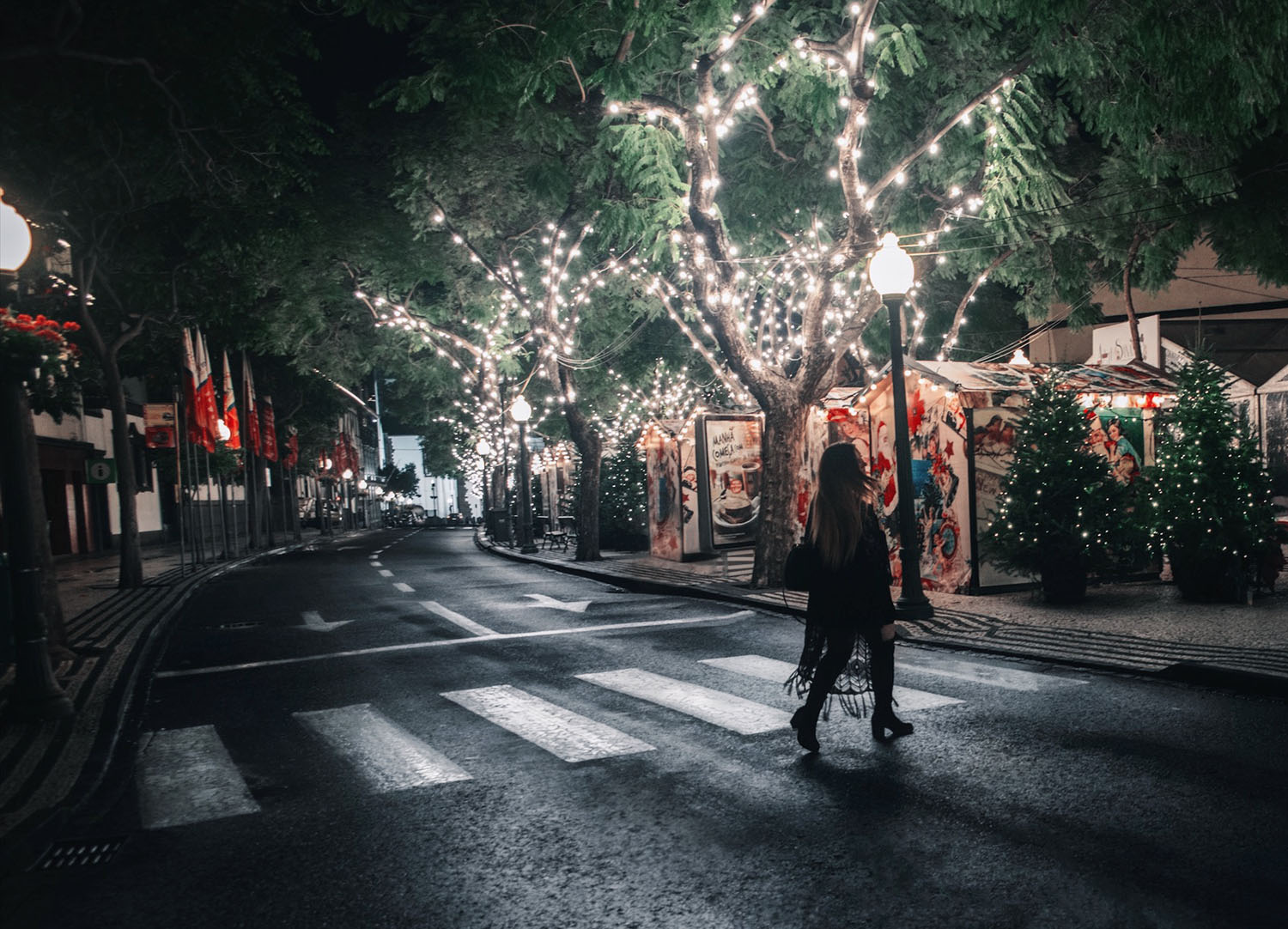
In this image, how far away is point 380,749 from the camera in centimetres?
709

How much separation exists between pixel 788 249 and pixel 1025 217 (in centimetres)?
542

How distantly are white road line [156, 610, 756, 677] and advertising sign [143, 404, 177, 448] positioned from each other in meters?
16.9

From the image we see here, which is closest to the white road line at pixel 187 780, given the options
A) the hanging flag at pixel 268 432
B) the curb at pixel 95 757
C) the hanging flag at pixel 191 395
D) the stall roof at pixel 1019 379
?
the curb at pixel 95 757

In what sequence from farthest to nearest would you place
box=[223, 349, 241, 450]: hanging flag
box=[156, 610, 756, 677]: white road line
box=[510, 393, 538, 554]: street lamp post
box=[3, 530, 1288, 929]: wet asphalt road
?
box=[223, 349, 241, 450]: hanging flag
box=[510, 393, 538, 554]: street lamp post
box=[156, 610, 756, 677]: white road line
box=[3, 530, 1288, 929]: wet asphalt road

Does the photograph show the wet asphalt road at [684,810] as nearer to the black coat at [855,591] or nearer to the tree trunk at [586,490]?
the black coat at [855,591]

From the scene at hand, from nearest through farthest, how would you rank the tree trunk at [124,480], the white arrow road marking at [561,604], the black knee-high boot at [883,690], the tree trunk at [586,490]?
1. the black knee-high boot at [883,690]
2. the white arrow road marking at [561,604]
3. the tree trunk at [124,480]
4. the tree trunk at [586,490]

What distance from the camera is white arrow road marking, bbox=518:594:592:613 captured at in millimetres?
15078

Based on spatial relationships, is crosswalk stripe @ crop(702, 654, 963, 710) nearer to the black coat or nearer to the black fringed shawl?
the black fringed shawl

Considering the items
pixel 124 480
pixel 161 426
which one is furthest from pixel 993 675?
pixel 161 426

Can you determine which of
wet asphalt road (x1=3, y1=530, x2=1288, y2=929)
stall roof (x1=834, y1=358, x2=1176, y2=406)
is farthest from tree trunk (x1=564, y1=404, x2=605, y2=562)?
wet asphalt road (x1=3, y1=530, x2=1288, y2=929)

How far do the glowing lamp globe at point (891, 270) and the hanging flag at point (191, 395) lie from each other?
61.5 ft

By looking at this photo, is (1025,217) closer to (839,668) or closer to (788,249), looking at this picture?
(788,249)

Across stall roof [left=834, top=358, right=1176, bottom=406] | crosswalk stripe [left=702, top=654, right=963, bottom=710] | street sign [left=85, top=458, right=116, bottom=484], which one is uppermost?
stall roof [left=834, top=358, right=1176, bottom=406]

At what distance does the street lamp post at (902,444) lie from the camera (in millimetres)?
11773
